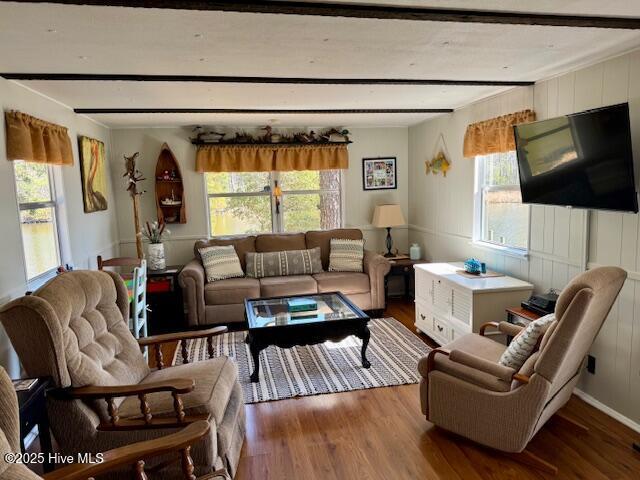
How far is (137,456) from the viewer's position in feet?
5.16

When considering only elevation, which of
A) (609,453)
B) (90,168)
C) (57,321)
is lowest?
(609,453)

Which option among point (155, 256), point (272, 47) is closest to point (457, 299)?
point (272, 47)

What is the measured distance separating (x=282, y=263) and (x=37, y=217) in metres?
2.54

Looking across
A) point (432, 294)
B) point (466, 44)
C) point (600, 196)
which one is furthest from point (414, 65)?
point (432, 294)

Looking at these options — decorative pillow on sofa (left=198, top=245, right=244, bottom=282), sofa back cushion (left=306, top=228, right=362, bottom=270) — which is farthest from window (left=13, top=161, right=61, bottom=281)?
sofa back cushion (left=306, top=228, right=362, bottom=270)

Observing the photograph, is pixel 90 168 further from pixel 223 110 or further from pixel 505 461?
pixel 505 461

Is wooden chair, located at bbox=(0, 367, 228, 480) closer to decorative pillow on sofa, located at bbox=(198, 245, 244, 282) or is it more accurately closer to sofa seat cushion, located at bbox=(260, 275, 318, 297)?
sofa seat cushion, located at bbox=(260, 275, 318, 297)

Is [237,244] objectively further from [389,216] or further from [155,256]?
[389,216]

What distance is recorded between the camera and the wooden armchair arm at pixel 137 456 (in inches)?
58.1

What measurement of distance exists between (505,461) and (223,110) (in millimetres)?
3693

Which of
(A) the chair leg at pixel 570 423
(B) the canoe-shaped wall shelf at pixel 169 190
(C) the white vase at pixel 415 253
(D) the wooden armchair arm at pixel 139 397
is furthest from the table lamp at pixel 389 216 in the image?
(D) the wooden armchair arm at pixel 139 397

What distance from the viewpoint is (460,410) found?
8.16 ft

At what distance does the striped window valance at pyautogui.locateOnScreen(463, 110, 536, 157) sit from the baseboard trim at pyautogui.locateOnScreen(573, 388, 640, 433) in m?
1.97

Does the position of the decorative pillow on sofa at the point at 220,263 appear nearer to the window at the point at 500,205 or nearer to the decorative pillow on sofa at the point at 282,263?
the decorative pillow on sofa at the point at 282,263
